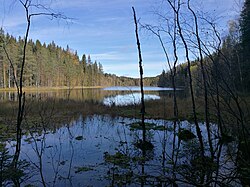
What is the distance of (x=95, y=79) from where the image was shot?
10975 centimetres

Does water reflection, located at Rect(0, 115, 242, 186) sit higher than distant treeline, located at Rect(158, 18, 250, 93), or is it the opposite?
distant treeline, located at Rect(158, 18, 250, 93)

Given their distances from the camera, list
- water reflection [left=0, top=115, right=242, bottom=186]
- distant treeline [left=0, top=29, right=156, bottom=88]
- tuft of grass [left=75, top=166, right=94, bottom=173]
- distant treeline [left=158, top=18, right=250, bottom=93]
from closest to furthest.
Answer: distant treeline [left=158, top=18, right=250, bottom=93] → water reflection [left=0, top=115, right=242, bottom=186] → tuft of grass [left=75, top=166, right=94, bottom=173] → distant treeline [left=0, top=29, right=156, bottom=88]

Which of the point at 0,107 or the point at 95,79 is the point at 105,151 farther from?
the point at 95,79

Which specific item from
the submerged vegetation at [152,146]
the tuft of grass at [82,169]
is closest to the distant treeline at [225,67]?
the submerged vegetation at [152,146]

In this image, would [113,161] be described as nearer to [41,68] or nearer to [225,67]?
[225,67]

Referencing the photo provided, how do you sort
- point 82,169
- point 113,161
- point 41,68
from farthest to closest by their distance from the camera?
point 41,68
point 113,161
point 82,169

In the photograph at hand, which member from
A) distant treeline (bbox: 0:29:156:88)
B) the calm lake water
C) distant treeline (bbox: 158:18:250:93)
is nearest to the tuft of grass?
the calm lake water

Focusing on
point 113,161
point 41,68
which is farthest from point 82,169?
point 41,68

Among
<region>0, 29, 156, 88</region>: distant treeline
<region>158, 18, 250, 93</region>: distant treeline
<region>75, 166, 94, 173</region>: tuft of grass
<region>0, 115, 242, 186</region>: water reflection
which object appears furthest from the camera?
<region>0, 29, 156, 88</region>: distant treeline

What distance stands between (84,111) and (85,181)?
47.8 feet

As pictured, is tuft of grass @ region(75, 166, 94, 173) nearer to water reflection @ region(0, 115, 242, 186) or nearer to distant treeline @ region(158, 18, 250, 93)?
water reflection @ region(0, 115, 242, 186)

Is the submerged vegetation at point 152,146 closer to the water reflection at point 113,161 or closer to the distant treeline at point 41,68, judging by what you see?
the water reflection at point 113,161

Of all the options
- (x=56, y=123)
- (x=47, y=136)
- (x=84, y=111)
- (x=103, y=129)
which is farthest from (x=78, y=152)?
(x=84, y=111)

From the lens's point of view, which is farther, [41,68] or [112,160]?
[41,68]
